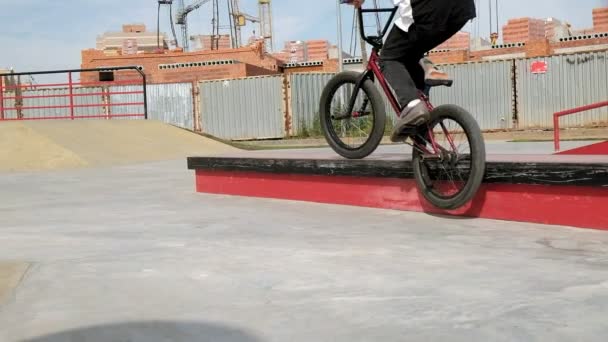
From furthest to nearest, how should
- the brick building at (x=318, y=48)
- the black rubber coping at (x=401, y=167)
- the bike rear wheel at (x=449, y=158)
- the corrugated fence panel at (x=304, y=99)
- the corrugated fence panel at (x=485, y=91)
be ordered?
the brick building at (x=318, y=48) < the corrugated fence panel at (x=304, y=99) < the corrugated fence panel at (x=485, y=91) < the bike rear wheel at (x=449, y=158) < the black rubber coping at (x=401, y=167)

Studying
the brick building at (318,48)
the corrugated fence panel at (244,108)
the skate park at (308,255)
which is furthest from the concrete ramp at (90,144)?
the brick building at (318,48)

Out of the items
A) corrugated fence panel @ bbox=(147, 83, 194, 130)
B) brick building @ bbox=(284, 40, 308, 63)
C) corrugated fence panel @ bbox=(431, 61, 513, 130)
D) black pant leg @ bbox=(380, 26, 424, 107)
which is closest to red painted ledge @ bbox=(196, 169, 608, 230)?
black pant leg @ bbox=(380, 26, 424, 107)

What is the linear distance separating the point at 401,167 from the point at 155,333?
270cm

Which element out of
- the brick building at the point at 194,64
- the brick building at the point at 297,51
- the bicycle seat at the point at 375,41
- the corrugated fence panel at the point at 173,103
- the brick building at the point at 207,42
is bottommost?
the bicycle seat at the point at 375,41

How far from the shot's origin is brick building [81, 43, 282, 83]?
121 ft

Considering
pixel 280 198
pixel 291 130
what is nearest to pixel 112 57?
pixel 291 130

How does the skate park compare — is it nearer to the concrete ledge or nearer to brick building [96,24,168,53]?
the concrete ledge

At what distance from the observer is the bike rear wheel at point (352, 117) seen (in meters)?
4.62

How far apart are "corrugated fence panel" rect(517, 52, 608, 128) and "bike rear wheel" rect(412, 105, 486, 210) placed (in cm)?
1885

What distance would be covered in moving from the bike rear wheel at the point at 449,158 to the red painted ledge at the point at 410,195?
0.80 feet

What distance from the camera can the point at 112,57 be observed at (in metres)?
44.4

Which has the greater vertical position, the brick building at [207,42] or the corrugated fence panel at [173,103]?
the brick building at [207,42]

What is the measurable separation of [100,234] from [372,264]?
1.88 meters

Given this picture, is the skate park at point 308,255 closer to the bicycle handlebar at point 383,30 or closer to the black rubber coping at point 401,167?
the black rubber coping at point 401,167
